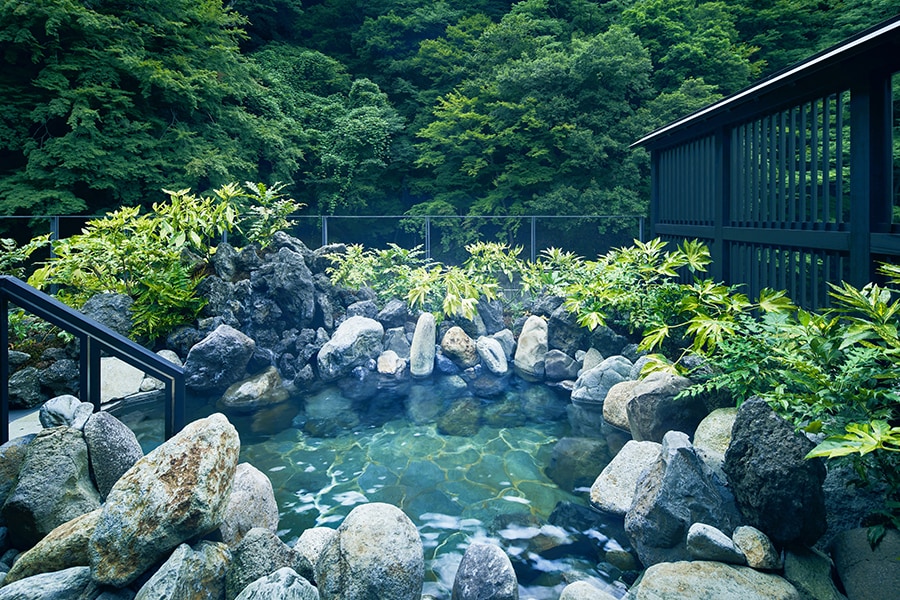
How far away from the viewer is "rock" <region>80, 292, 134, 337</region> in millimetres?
6219

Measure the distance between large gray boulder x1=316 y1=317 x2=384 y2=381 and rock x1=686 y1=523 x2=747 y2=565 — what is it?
505 cm

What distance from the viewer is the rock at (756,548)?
264cm

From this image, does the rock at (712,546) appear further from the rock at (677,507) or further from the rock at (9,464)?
the rock at (9,464)

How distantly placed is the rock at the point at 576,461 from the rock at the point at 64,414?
3.28 m

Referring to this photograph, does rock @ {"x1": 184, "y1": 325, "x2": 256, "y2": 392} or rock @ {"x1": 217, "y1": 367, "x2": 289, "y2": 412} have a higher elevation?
rock @ {"x1": 184, "y1": 325, "x2": 256, "y2": 392}

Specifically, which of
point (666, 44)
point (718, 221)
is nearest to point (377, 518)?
point (718, 221)

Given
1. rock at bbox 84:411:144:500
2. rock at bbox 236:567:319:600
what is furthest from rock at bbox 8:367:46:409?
rock at bbox 236:567:319:600

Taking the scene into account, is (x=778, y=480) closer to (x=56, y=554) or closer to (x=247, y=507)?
(x=247, y=507)

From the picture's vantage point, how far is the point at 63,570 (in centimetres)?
240

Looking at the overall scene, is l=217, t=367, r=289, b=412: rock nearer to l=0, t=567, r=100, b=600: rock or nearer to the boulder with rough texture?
the boulder with rough texture

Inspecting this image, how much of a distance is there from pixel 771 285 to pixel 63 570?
558cm

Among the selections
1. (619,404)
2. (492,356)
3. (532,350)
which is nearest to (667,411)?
(619,404)

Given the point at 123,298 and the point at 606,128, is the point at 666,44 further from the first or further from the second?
the point at 123,298

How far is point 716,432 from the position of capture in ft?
12.7
